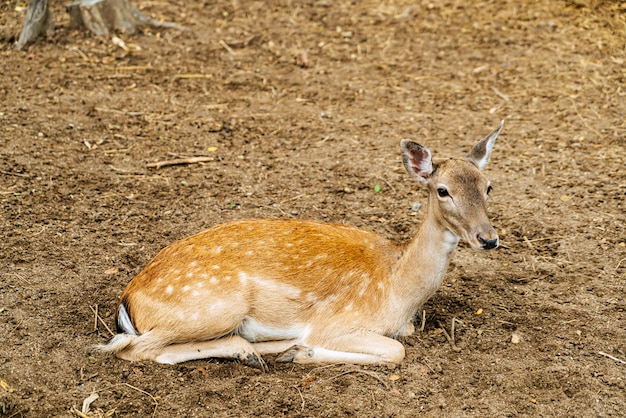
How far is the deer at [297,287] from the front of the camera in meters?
4.42

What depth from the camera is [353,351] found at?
4.57m

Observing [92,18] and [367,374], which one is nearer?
[367,374]

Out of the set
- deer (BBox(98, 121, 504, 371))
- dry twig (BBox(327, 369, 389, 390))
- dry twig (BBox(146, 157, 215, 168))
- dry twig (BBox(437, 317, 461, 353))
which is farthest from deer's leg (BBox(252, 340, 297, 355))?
dry twig (BBox(146, 157, 215, 168))

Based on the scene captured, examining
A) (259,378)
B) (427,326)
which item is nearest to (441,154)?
(427,326)

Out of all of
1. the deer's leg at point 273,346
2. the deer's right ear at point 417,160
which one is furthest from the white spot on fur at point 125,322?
the deer's right ear at point 417,160

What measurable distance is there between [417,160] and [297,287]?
1034 mm

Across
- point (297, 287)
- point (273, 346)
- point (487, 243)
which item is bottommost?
point (273, 346)

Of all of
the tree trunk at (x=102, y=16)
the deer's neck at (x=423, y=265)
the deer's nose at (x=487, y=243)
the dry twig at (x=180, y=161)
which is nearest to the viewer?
the deer's nose at (x=487, y=243)

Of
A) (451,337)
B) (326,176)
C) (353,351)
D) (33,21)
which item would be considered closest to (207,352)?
(353,351)

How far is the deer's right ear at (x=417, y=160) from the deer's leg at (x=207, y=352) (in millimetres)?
1412

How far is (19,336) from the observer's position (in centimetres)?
447

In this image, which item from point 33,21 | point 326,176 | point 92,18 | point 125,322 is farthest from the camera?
point 92,18

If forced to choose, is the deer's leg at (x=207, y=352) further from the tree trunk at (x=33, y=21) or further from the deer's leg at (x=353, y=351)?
the tree trunk at (x=33, y=21)

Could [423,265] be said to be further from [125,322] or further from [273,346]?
[125,322]
